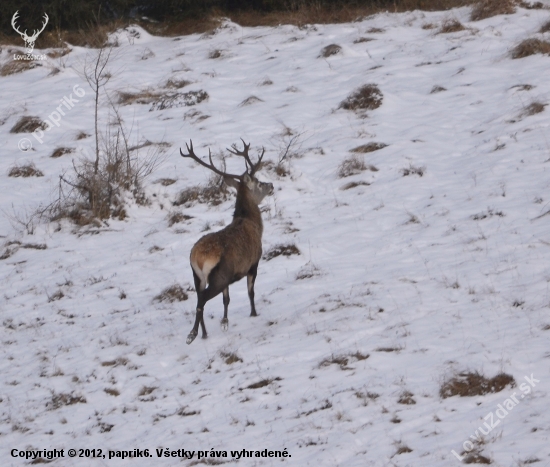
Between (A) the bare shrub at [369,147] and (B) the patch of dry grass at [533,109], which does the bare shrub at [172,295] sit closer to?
(A) the bare shrub at [369,147]

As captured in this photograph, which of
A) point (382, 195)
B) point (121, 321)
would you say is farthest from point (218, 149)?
point (121, 321)

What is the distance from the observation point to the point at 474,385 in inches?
218

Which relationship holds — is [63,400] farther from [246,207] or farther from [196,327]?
[246,207]

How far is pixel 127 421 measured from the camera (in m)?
6.14

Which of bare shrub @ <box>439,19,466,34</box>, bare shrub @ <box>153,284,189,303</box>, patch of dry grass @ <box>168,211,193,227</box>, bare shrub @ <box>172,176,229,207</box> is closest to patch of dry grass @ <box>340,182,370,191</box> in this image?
bare shrub @ <box>172,176,229,207</box>

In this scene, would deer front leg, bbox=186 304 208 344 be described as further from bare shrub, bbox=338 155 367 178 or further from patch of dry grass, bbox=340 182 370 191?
bare shrub, bbox=338 155 367 178

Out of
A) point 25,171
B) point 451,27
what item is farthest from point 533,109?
point 25,171

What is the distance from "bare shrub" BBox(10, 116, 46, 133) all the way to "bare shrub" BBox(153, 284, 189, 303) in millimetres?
7220

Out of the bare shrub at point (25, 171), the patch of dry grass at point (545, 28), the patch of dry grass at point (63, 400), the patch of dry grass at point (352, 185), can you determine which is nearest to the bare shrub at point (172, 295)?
the patch of dry grass at point (63, 400)

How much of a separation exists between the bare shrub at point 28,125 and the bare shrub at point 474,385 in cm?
1125

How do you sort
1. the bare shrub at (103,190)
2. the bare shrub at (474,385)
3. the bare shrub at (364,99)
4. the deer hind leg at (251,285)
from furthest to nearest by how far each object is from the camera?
the bare shrub at (364,99)
the bare shrub at (103,190)
the deer hind leg at (251,285)
the bare shrub at (474,385)

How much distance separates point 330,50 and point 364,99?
3.18 metres

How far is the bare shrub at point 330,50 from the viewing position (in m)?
16.5

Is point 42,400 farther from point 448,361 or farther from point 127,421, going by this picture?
point 448,361
